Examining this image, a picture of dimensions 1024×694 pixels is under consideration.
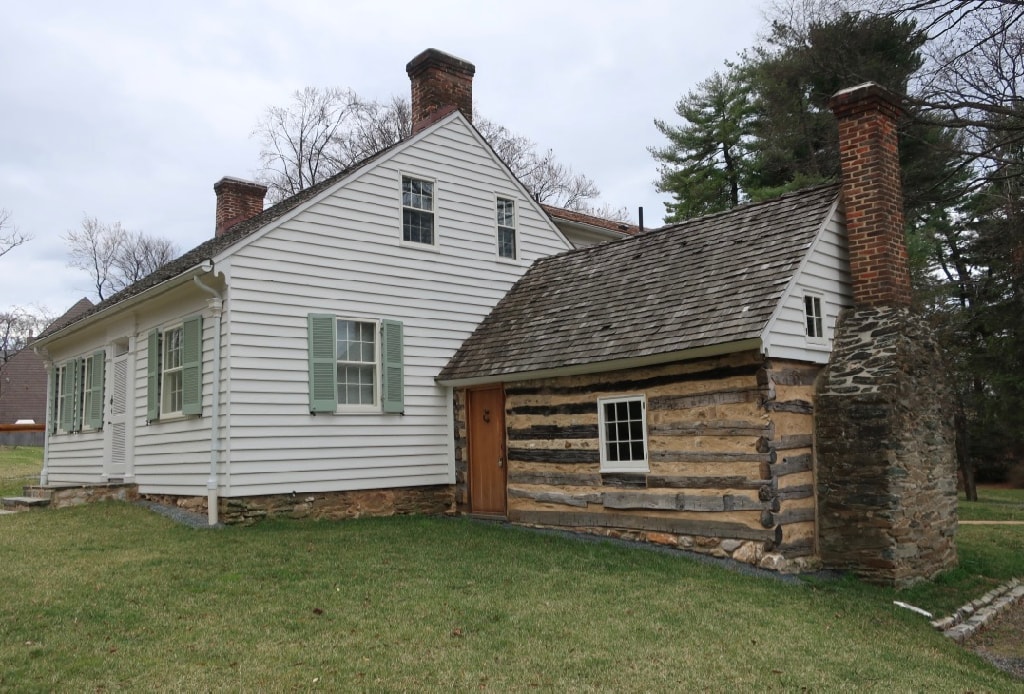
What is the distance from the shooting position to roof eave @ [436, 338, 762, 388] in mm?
9102

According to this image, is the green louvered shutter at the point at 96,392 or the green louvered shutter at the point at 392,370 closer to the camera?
the green louvered shutter at the point at 392,370

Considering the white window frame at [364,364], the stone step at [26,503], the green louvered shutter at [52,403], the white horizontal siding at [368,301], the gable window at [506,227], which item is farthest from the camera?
the green louvered shutter at [52,403]

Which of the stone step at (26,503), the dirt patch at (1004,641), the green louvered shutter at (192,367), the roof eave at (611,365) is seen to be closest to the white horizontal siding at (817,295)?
the roof eave at (611,365)

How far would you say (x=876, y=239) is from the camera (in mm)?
9797

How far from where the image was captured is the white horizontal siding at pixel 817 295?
362 inches

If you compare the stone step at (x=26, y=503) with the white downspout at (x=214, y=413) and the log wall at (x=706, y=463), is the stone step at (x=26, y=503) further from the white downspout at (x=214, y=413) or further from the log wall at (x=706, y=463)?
the log wall at (x=706, y=463)

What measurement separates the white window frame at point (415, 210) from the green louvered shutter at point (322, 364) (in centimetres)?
207

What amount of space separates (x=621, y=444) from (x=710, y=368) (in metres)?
1.74

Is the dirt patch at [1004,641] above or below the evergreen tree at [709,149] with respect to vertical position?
below

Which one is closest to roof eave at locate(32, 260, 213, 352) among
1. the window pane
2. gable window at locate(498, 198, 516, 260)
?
gable window at locate(498, 198, 516, 260)

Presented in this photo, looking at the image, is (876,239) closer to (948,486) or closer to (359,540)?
(948,486)

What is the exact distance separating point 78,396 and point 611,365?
11.3 metres

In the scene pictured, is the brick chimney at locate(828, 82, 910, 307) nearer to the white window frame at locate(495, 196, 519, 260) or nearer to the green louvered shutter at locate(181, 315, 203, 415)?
the white window frame at locate(495, 196, 519, 260)

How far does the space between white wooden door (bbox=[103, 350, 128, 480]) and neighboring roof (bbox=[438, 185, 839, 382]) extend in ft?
18.9
